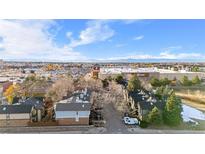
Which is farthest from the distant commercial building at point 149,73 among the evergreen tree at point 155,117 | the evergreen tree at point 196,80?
the evergreen tree at point 155,117

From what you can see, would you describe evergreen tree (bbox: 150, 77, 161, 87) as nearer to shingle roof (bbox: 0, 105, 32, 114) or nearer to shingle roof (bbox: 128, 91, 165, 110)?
shingle roof (bbox: 128, 91, 165, 110)

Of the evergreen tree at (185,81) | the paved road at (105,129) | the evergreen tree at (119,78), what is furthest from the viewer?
the evergreen tree at (119,78)

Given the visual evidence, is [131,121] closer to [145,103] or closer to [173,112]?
[145,103]

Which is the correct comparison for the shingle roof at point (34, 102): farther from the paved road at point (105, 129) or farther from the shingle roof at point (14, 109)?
the paved road at point (105, 129)

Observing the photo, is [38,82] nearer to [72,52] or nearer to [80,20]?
[72,52]

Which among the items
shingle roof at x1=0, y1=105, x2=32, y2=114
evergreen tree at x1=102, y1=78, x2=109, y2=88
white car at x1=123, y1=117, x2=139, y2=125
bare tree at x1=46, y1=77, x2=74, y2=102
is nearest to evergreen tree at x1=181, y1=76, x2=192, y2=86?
white car at x1=123, y1=117, x2=139, y2=125
